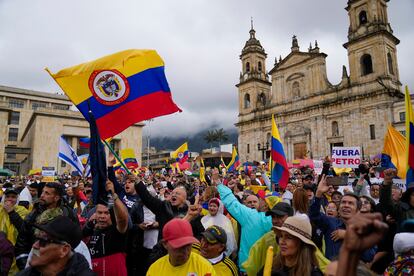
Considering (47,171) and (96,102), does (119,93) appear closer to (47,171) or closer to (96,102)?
(96,102)

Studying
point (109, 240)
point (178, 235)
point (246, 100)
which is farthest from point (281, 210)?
point (246, 100)

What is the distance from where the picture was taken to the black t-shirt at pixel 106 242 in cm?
331

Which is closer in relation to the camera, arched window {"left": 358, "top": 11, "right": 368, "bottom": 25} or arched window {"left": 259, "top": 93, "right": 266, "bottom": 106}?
arched window {"left": 358, "top": 11, "right": 368, "bottom": 25}

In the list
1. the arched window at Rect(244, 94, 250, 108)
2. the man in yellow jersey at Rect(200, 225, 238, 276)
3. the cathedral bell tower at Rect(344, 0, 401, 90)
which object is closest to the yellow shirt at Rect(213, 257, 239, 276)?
the man in yellow jersey at Rect(200, 225, 238, 276)

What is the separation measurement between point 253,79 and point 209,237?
151 ft

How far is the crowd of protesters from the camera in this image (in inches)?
86.7

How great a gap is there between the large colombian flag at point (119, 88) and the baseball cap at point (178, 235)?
2.44 m

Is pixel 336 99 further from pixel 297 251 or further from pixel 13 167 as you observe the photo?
pixel 13 167

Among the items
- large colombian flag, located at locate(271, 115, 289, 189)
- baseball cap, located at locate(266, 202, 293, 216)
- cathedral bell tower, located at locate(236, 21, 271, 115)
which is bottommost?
baseball cap, located at locate(266, 202, 293, 216)

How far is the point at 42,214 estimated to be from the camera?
3.69 m

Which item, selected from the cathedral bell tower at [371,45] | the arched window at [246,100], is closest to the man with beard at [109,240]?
the cathedral bell tower at [371,45]

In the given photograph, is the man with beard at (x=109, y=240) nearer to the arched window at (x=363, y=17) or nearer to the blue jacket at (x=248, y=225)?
the blue jacket at (x=248, y=225)

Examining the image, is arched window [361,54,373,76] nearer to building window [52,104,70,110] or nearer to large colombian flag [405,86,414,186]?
large colombian flag [405,86,414,186]

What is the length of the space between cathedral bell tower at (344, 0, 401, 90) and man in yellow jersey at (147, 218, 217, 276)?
35.8 m
